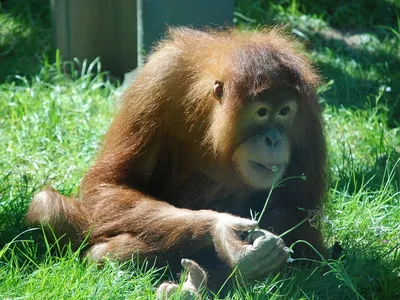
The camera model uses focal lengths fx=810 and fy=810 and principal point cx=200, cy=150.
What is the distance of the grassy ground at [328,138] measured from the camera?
321cm

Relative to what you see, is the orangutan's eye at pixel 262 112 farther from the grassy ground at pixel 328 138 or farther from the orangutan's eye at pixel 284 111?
the grassy ground at pixel 328 138

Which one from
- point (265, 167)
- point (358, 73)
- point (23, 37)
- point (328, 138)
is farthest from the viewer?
point (23, 37)

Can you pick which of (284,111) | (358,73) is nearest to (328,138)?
(358,73)

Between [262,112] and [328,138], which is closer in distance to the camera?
[262,112]

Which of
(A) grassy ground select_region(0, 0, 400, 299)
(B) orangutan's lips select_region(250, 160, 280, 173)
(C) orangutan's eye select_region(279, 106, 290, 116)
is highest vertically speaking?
(C) orangutan's eye select_region(279, 106, 290, 116)

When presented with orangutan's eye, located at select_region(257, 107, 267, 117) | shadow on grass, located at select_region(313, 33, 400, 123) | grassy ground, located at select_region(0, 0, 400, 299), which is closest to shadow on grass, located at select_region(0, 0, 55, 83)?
grassy ground, located at select_region(0, 0, 400, 299)

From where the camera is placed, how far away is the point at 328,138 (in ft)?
16.0

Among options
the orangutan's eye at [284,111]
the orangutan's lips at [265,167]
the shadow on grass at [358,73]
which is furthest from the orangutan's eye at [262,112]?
the shadow on grass at [358,73]

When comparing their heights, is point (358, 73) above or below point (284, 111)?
below

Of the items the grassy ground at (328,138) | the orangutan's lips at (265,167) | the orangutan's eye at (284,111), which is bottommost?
the grassy ground at (328,138)

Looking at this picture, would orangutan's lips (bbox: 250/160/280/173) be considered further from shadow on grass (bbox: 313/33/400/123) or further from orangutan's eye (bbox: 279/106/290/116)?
shadow on grass (bbox: 313/33/400/123)

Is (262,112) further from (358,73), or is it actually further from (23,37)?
(23,37)

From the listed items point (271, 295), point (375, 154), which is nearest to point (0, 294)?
point (271, 295)

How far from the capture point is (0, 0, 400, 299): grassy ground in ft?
10.5
